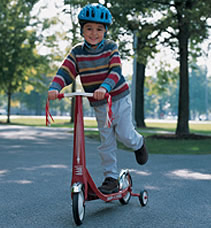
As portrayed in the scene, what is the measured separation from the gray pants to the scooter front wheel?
0.76m

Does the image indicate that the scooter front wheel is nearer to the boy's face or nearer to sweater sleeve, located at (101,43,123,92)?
sweater sleeve, located at (101,43,123,92)

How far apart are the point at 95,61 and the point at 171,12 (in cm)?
1318

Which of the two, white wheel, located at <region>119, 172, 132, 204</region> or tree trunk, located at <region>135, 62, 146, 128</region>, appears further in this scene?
tree trunk, located at <region>135, 62, 146, 128</region>

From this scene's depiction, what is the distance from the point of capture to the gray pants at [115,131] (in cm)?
388

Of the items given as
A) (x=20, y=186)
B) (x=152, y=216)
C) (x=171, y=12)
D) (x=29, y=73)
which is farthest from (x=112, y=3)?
(x=29, y=73)

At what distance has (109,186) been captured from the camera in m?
3.87


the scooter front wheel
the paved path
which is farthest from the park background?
the scooter front wheel

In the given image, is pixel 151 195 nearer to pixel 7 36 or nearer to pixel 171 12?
pixel 171 12

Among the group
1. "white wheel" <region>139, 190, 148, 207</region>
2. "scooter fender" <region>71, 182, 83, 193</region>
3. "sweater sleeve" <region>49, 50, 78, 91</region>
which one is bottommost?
"white wheel" <region>139, 190, 148, 207</region>

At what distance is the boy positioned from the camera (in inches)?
140

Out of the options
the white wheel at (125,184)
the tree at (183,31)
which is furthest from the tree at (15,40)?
the white wheel at (125,184)

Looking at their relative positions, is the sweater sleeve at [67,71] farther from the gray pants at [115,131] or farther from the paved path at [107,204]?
the paved path at [107,204]

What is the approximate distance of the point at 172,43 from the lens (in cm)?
1719

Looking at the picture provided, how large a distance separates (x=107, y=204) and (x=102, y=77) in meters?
1.32
